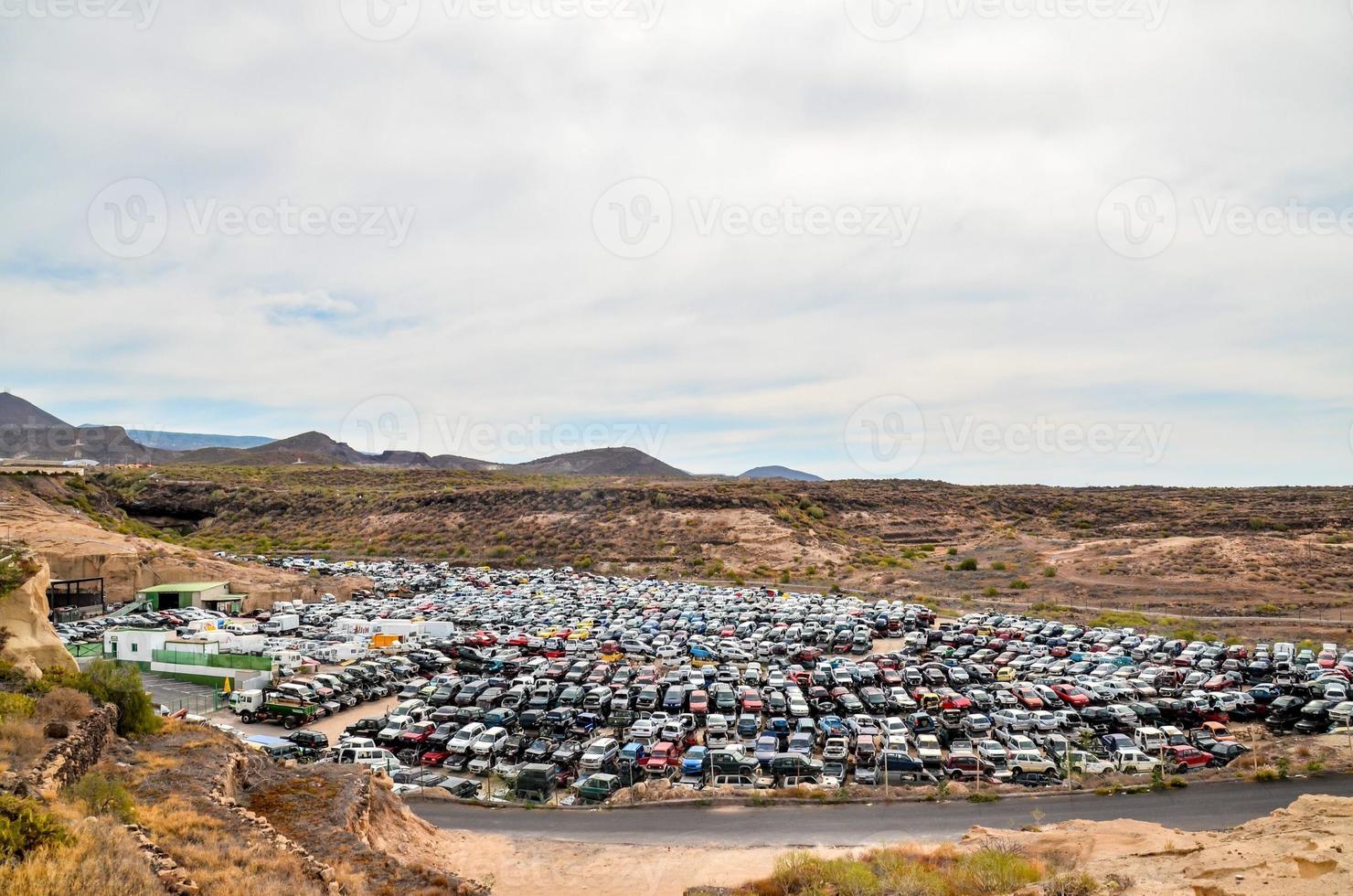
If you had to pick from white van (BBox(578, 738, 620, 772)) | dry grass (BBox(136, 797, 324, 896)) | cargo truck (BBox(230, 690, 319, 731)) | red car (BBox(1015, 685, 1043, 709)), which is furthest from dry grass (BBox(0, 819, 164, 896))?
red car (BBox(1015, 685, 1043, 709))

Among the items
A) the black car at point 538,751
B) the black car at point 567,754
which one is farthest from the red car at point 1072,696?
the black car at point 538,751

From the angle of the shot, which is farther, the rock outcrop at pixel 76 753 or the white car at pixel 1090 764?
the white car at pixel 1090 764

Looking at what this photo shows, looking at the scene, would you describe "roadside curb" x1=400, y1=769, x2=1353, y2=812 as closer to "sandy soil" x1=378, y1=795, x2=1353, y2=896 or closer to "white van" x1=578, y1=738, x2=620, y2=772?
"white van" x1=578, y1=738, x2=620, y2=772

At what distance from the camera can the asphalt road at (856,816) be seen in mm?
18641

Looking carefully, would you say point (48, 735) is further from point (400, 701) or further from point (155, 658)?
point (155, 658)

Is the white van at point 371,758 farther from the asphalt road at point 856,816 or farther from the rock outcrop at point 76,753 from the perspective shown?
the rock outcrop at point 76,753

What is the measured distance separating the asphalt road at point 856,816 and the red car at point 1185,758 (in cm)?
127

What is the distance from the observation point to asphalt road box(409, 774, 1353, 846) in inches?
734

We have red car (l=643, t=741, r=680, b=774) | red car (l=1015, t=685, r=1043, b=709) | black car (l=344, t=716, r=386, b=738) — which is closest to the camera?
red car (l=643, t=741, r=680, b=774)

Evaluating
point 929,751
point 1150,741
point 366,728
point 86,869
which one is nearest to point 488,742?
point 366,728

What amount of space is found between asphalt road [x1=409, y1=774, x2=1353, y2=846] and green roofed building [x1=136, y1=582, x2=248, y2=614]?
37985 mm

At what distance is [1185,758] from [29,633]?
3214cm

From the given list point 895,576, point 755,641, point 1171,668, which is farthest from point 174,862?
Result: point 895,576

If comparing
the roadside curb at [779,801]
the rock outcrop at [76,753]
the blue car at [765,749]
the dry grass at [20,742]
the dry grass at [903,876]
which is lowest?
the roadside curb at [779,801]
